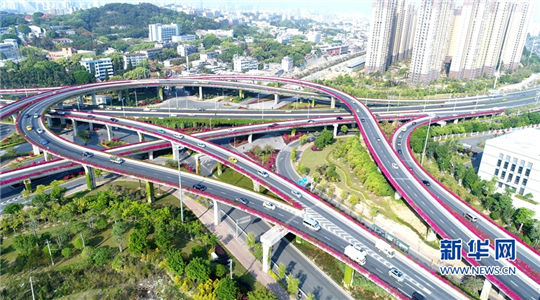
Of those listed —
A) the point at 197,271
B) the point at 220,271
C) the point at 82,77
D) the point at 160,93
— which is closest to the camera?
the point at 197,271

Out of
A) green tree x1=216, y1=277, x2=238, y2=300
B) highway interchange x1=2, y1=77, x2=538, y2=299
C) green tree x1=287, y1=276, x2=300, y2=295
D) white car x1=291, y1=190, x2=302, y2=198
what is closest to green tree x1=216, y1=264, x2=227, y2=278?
green tree x1=216, y1=277, x2=238, y2=300

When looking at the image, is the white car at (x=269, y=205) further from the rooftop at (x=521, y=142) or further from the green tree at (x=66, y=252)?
the rooftop at (x=521, y=142)

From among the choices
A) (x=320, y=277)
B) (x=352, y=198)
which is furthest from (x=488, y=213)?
(x=320, y=277)

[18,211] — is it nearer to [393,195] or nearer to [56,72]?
[393,195]

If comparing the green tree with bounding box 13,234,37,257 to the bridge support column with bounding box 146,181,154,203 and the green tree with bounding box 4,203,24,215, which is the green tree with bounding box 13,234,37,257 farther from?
the bridge support column with bounding box 146,181,154,203

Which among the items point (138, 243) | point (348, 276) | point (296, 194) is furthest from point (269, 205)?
point (138, 243)

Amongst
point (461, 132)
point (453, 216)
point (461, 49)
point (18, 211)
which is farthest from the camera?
point (461, 49)

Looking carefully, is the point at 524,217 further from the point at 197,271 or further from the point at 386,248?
the point at 197,271

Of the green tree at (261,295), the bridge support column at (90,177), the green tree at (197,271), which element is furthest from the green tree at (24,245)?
the green tree at (261,295)
